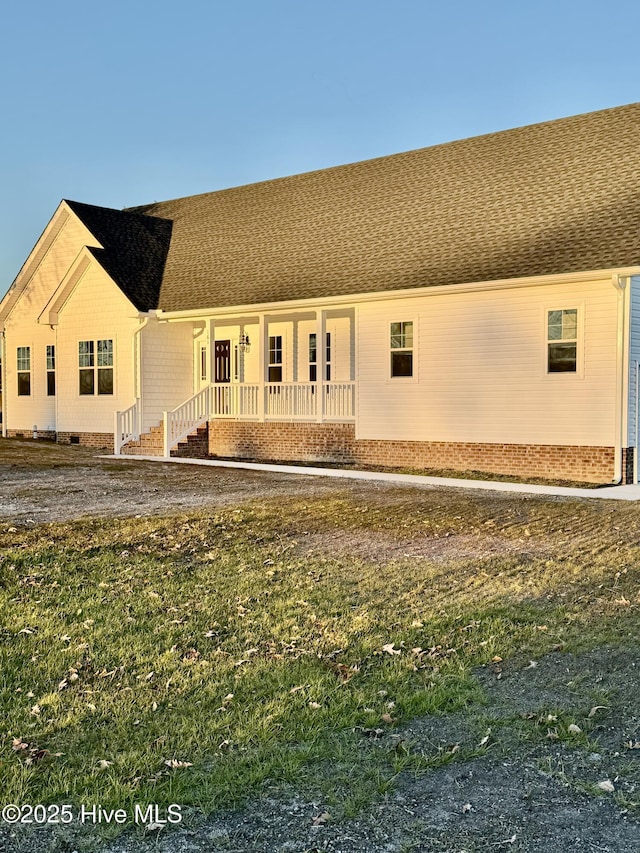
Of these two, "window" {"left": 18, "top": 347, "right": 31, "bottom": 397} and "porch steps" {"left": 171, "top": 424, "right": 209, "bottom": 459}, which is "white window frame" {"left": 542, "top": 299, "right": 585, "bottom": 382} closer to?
"porch steps" {"left": 171, "top": 424, "right": 209, "bottom": 459}

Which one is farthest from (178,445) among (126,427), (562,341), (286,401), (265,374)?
(562,341)

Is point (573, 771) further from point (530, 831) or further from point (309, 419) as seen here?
point (309, 419)

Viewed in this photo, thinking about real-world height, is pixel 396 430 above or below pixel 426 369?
below

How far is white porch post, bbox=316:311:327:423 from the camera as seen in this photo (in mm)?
20203

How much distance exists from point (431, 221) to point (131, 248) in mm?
9647

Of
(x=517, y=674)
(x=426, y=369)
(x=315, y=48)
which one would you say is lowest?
(x=517, y=674)

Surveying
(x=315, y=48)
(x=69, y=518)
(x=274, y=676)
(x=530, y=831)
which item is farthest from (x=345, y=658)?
(x=315, y=48)

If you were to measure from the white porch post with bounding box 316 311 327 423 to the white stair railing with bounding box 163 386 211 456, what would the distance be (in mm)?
3734

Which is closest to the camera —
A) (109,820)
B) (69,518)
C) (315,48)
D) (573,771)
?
(109,820)

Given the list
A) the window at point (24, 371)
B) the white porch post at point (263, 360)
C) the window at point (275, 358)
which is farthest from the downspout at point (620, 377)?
the window at point (24, 371)

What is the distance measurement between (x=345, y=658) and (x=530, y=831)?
234 centimetres

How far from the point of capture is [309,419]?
68.6 feet

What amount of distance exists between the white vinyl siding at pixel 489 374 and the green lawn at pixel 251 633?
6025 millimetres

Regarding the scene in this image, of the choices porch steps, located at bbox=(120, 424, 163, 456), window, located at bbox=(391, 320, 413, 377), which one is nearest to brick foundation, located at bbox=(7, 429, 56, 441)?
porch steps, located at bbox=(120, 424, 163, 456)
